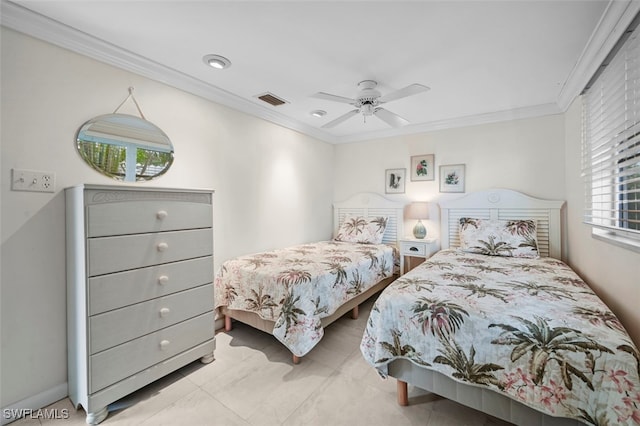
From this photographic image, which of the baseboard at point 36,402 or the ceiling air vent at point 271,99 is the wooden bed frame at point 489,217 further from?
the ceiling air vent at point 271,99

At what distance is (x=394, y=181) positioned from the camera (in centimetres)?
393

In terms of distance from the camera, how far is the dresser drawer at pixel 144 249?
4.94ft

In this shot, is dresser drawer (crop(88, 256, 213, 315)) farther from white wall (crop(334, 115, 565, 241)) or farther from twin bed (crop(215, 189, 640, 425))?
white wall (crop(334, 115, 565, 241))

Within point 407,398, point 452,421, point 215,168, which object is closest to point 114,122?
point 215,168

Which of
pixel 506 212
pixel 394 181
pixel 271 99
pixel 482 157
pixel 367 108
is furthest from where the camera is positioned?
pixel 394 181

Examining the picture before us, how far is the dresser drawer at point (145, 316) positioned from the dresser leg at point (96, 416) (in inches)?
13.1

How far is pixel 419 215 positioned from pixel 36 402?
12.3 ft

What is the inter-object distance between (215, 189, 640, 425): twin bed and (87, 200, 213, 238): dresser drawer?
658 millimetres

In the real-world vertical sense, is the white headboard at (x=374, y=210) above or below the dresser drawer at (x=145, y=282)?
above

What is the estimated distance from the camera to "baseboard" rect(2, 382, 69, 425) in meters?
1.49

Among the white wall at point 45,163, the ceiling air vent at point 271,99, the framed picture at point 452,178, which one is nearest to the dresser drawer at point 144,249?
the white wall at point 45,163

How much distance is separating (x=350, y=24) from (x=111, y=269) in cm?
204

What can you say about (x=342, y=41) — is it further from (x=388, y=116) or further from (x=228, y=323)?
(x=228, y=323)

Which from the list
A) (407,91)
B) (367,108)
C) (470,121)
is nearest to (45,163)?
(367,108)
